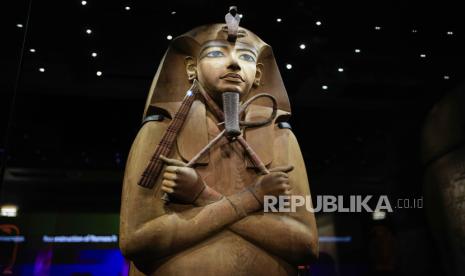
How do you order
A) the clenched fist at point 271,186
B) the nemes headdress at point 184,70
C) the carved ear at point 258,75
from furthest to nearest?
the carved ear at point 258,75, the nemes headdress at point 184,70, the clenched fist at point 271,186

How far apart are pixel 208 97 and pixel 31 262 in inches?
75.8

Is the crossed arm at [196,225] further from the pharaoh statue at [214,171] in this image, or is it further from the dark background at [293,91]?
the dark background at [293,91]

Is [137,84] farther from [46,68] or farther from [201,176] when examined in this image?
[201,176]

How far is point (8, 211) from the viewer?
10.4ft

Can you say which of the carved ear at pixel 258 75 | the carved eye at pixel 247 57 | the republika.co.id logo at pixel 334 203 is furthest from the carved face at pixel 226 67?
the republika.co.id logo at pixel 334 203

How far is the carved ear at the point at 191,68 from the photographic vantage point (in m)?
2.24

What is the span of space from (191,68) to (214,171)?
2.00 ft

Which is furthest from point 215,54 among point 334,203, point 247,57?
point 334,203

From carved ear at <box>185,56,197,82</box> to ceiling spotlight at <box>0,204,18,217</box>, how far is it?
6.19 feet

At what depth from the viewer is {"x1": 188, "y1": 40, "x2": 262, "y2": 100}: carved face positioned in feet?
6.74

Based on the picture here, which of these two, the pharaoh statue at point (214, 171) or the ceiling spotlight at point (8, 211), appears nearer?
the pharaoh statue at point (214, 171)

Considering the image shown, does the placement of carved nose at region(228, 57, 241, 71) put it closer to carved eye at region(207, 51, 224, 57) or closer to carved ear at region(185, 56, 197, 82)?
carved eye at region(207, 51, 224, 57)

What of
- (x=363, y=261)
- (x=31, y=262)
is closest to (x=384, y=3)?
(x=363, y=261)

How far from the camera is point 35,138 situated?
10.5 ft
